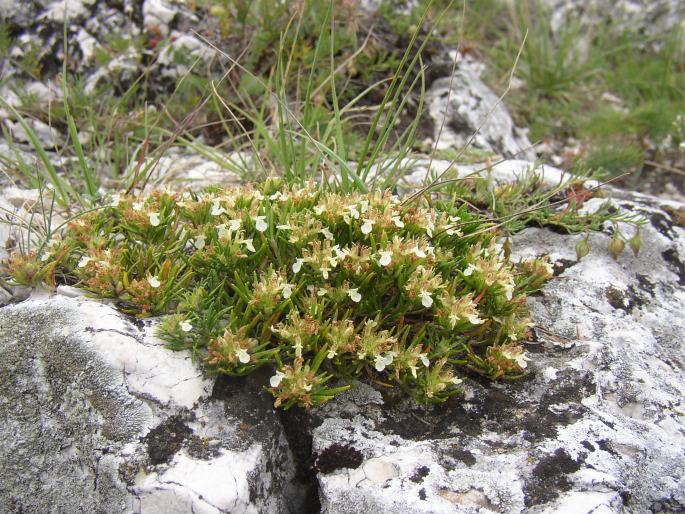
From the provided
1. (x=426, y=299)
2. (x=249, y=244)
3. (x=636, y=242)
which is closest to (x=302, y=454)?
(x=426, y=299)

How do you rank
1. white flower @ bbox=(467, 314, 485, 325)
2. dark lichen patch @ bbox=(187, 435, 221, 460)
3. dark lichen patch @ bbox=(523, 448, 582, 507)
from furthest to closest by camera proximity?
white flower @ bbox=(467, 314, 485, 325)
dark lichen patch @ bbox=(187, 435, 221, 460)
dark lichen patch @ bbox=(523, 448, 582, 507)

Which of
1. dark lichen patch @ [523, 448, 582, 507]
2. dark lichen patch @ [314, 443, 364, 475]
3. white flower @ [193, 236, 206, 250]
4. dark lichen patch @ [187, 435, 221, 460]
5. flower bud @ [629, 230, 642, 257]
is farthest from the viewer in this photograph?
flower bud @ [629, 230, 642, 257]

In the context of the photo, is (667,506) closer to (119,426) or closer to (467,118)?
(119,426)

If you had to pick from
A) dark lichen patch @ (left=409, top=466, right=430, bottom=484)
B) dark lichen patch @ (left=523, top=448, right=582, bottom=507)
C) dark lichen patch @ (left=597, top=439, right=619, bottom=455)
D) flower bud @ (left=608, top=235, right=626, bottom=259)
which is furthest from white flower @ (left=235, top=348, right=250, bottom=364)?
flower bud @ (left=608, top=235, right=626, bottom=259)

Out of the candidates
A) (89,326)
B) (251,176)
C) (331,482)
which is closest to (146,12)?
(251,176)

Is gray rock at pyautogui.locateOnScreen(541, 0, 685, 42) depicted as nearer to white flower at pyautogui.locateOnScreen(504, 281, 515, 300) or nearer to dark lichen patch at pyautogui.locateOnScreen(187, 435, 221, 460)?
white flower at pyautogui.locateOnScreen(504, 281, 515, 300)

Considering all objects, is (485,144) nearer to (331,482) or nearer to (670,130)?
(670,130)
